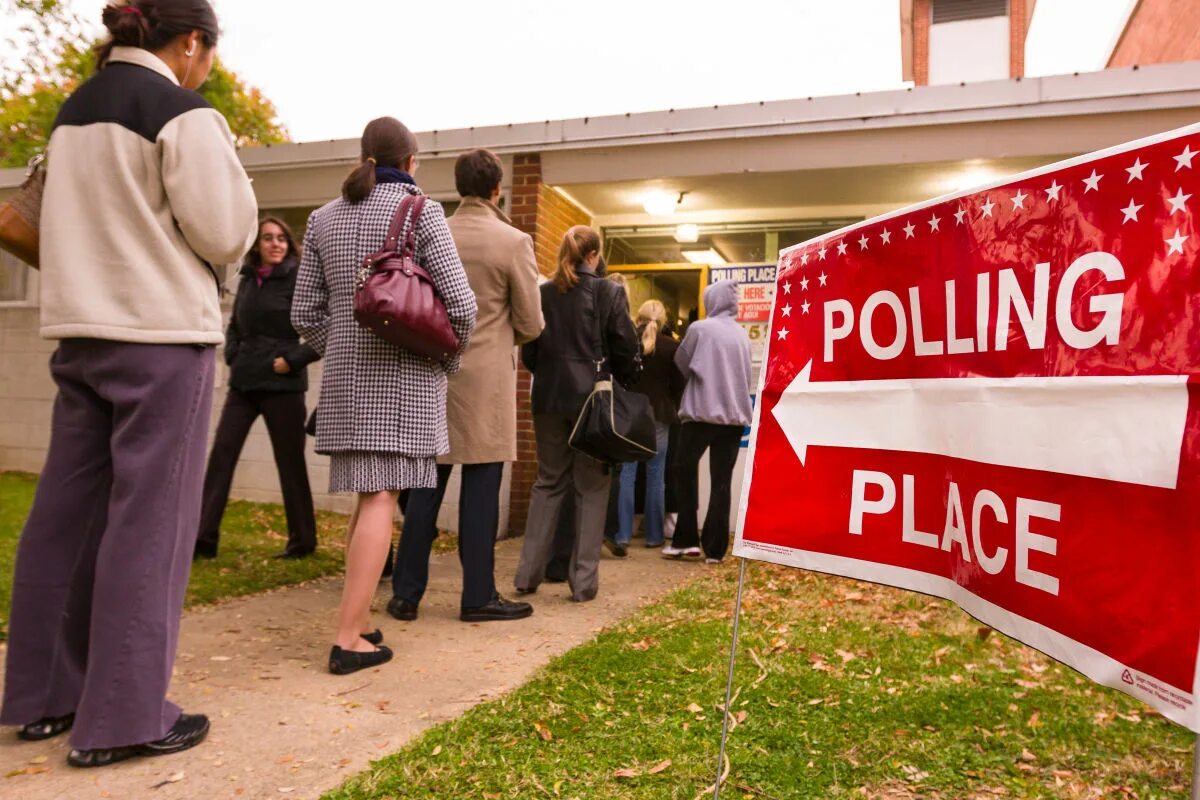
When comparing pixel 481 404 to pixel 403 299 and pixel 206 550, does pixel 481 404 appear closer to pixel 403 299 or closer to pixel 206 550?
pixel 403 299

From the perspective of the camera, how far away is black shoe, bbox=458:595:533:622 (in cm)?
425

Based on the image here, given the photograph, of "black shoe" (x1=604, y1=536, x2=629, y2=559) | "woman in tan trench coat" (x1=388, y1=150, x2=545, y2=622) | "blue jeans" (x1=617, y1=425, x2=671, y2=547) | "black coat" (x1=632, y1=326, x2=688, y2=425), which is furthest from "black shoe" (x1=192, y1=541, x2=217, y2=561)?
"black coat" (x1=632, y1=326, x2=688, y2=425)

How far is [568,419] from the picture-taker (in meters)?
4.77

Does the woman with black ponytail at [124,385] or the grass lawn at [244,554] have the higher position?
the woman with black ponytail at [124,385]

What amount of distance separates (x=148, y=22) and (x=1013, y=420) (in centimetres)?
262

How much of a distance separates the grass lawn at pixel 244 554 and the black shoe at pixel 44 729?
935 millimetres

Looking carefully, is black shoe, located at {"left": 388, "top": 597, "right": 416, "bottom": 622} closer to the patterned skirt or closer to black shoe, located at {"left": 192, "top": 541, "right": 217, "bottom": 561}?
the patterned skirt

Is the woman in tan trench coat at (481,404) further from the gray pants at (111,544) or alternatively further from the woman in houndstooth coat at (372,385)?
the gray pants at (111,544)

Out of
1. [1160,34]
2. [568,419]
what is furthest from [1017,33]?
[568,419]

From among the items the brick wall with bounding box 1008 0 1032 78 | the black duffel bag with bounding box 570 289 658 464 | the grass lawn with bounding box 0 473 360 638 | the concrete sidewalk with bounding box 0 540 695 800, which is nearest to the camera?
the concrete sidewalk with bounding box 0 540 695 800

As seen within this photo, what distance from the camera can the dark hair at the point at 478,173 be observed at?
4320mm

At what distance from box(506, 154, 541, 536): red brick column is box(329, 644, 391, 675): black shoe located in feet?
12.2

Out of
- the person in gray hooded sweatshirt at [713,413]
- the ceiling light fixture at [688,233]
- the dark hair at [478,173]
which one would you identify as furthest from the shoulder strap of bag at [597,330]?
the ceiling light fixture at [688,233]

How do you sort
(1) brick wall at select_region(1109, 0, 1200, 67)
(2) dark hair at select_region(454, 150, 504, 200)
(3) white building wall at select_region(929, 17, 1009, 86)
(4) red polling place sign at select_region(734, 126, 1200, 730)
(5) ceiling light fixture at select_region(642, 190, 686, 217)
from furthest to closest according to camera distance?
1. (3) white building wall at select_region(929, 17, 1009, 86)
2. (1) brick wall at select_region(1109, 0, 1200, 67)
3. (5) ceiling light fixture at select_region(642, 190, 686, 217)
4. (2) dark hair at select_region(454, 150, 504, 200)
5. (4) red polling place sign at select_region(734, 126, 1200, 730)
